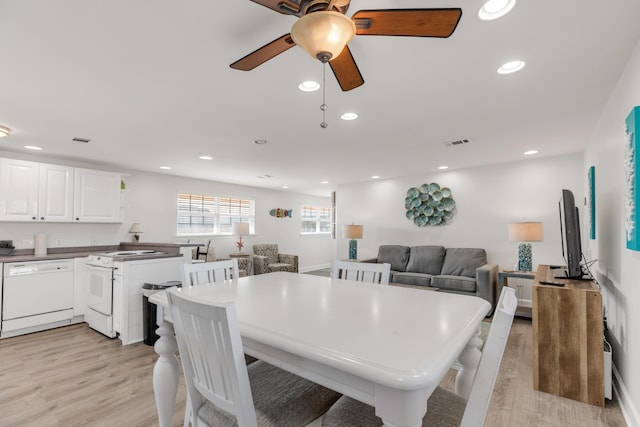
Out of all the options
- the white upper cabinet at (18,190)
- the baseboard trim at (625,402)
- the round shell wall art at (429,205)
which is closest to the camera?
the baseboard trim at (625,402)

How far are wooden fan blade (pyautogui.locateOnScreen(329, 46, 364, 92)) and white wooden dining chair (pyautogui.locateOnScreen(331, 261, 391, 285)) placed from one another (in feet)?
3.83

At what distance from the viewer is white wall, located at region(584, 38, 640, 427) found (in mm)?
1888

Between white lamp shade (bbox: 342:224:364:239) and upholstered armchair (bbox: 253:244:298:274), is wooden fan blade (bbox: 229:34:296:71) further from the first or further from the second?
upholstered armchair (bbox: 253:244:298:274)

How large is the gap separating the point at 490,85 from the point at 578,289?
1.66m

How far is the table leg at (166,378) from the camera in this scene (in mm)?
1568

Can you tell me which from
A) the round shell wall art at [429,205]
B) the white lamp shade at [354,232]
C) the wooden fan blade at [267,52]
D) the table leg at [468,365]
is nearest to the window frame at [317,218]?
the white lamp shade at [354,232]

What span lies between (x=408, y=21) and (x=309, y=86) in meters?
1.19

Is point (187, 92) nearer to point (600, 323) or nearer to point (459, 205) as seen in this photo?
point (600, 323)

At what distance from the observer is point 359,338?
100 cm

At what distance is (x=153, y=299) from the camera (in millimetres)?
1533

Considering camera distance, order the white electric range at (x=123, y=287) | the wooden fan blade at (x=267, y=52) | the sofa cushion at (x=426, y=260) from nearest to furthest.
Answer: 1. the wooden fan blade at (x=267, y=52)
2. the white electric range at (x=123, y=287)
3. the sofa cushion at (x=426, y=260)

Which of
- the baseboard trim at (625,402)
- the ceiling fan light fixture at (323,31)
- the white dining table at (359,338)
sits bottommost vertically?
the baseboard trim at (625,402)

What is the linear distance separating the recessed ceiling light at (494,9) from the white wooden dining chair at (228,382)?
1.76m

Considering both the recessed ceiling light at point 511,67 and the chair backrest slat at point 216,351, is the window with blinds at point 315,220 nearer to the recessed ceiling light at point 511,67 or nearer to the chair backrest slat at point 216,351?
the recessed ceiling light at point 511,67
